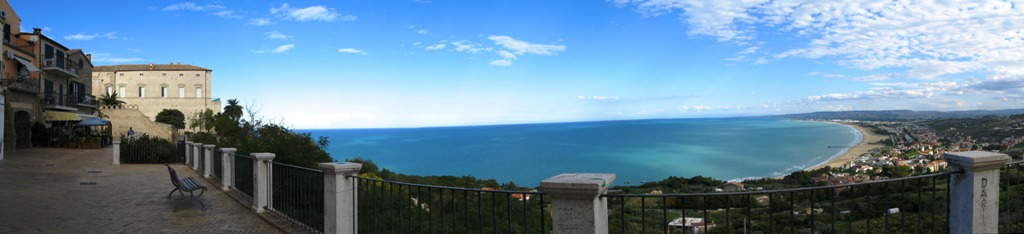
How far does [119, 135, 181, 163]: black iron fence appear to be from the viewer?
62.3 feet

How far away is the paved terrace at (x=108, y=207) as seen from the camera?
7.10m

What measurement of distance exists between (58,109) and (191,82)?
3180cm

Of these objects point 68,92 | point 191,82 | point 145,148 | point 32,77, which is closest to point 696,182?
point 145,148

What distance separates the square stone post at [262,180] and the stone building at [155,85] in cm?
6288

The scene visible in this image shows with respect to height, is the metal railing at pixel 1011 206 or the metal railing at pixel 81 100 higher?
the metal railing at pixel 81 100

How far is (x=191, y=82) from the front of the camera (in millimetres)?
61094

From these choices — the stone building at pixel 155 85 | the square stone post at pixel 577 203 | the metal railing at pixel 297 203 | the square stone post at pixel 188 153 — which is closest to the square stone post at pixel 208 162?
the square stone post at pixel 188 153

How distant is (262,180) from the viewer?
8.38 meters

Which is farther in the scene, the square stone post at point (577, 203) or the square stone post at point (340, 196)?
the square stone post at point (340, 196)

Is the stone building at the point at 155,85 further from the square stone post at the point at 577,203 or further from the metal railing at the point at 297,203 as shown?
the square stone post at the point at 577,203

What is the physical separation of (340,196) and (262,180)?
3.71m

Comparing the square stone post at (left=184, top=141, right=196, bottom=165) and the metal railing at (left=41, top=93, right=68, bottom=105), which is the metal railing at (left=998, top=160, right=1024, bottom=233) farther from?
the metal railing at (left=41, top=93, right=68, bottom=105)

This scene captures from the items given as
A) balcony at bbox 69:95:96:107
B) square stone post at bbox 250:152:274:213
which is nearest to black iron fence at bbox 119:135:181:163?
square stone post at bbox 250:152:274:213

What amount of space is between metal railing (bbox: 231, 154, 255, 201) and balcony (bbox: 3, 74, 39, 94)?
2191 centimetres
